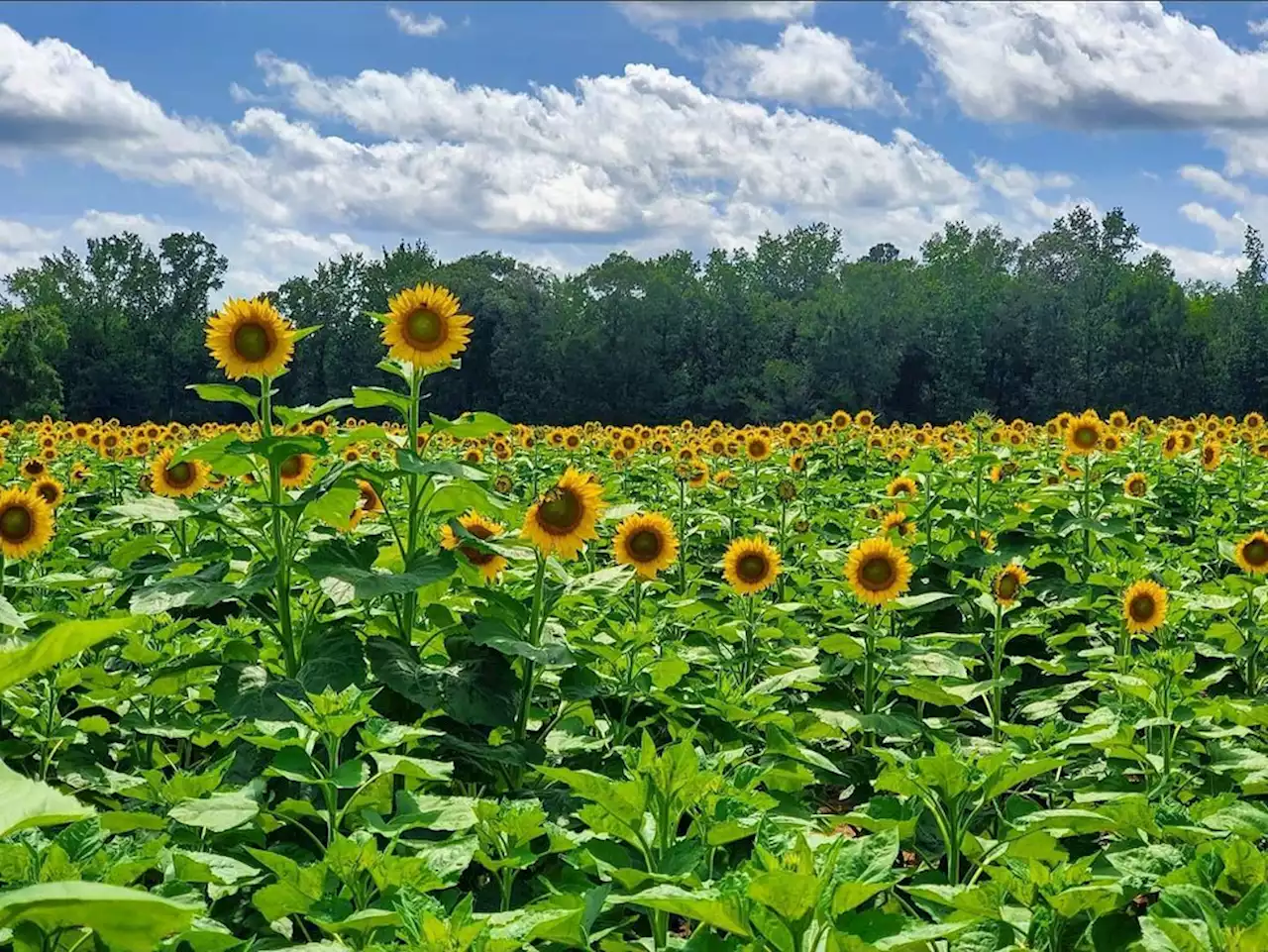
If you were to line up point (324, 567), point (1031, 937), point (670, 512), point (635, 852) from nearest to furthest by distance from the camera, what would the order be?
point (1031, 937)
point (635, 852)
point (324, 567)
point (670, 512)

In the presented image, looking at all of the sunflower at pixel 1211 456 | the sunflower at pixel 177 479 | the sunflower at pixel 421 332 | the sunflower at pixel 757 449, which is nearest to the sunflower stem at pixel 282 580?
the sunflower at pixel 421 332

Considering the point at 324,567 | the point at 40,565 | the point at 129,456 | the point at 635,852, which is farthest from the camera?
the point at 129,456

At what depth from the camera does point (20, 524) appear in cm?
581

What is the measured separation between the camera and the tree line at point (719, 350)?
67562mm

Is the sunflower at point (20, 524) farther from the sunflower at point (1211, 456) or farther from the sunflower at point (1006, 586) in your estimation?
the sunflower at point (1211, 456)

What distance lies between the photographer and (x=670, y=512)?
409 inches

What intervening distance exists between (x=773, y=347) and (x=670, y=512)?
2342 inches

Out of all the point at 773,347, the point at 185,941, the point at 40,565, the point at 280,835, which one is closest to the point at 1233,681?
the point at 280,835

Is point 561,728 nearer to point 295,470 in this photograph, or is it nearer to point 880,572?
point 295,470

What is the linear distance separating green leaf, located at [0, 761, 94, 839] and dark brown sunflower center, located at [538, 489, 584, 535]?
12.1 feet

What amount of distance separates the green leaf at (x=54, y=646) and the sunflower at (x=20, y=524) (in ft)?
16.5

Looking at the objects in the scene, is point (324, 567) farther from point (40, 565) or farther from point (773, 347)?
point (773, 347)

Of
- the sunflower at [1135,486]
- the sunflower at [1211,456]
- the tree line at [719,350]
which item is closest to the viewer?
the sunflower at [1135,486]

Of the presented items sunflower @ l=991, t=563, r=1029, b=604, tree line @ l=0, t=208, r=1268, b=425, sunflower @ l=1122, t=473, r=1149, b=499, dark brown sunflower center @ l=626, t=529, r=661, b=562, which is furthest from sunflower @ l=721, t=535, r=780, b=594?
tree line @ l=0, t=208, r=1268, b=425
